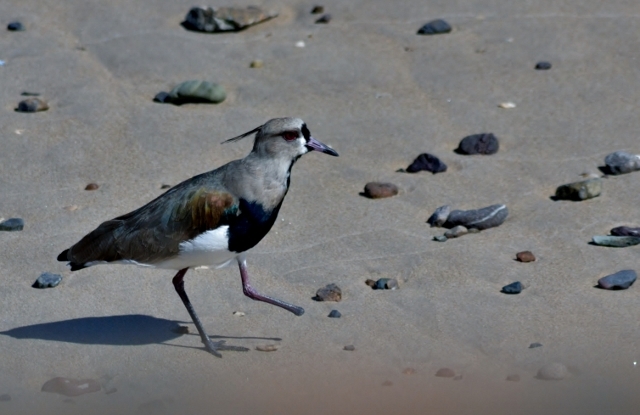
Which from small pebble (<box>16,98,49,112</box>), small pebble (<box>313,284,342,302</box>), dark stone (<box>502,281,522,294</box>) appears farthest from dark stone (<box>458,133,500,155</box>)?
small pebble (<box>16,98,49,112</box>)

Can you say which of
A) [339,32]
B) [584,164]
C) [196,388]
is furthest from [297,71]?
[196,388]

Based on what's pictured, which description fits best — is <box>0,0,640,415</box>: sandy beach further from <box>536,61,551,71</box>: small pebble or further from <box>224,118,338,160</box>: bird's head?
<box>224,118,338,160</box>: bird's head

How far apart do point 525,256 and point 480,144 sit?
1.46 meters

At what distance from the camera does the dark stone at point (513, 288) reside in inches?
231

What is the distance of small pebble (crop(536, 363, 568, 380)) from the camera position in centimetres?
508

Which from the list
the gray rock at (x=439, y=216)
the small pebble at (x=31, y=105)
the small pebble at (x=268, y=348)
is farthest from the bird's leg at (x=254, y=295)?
the small pebble at (x=31, y=105)

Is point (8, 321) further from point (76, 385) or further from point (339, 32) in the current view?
point (339, 32)

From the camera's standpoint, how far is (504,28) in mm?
8922

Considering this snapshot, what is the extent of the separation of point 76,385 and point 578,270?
294cm

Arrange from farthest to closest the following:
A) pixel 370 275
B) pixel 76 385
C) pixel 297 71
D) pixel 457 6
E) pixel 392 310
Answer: pixel 457 6
pixel 297 71
pixel 370 275
pixel 392 310
pixel 76 385

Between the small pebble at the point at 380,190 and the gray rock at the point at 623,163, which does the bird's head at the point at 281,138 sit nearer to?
the small pebble at the point at 380,190

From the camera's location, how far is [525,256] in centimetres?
620

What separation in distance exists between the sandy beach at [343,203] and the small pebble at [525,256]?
1.6 inches

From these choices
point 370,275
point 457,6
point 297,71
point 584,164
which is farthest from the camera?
point 457,6
